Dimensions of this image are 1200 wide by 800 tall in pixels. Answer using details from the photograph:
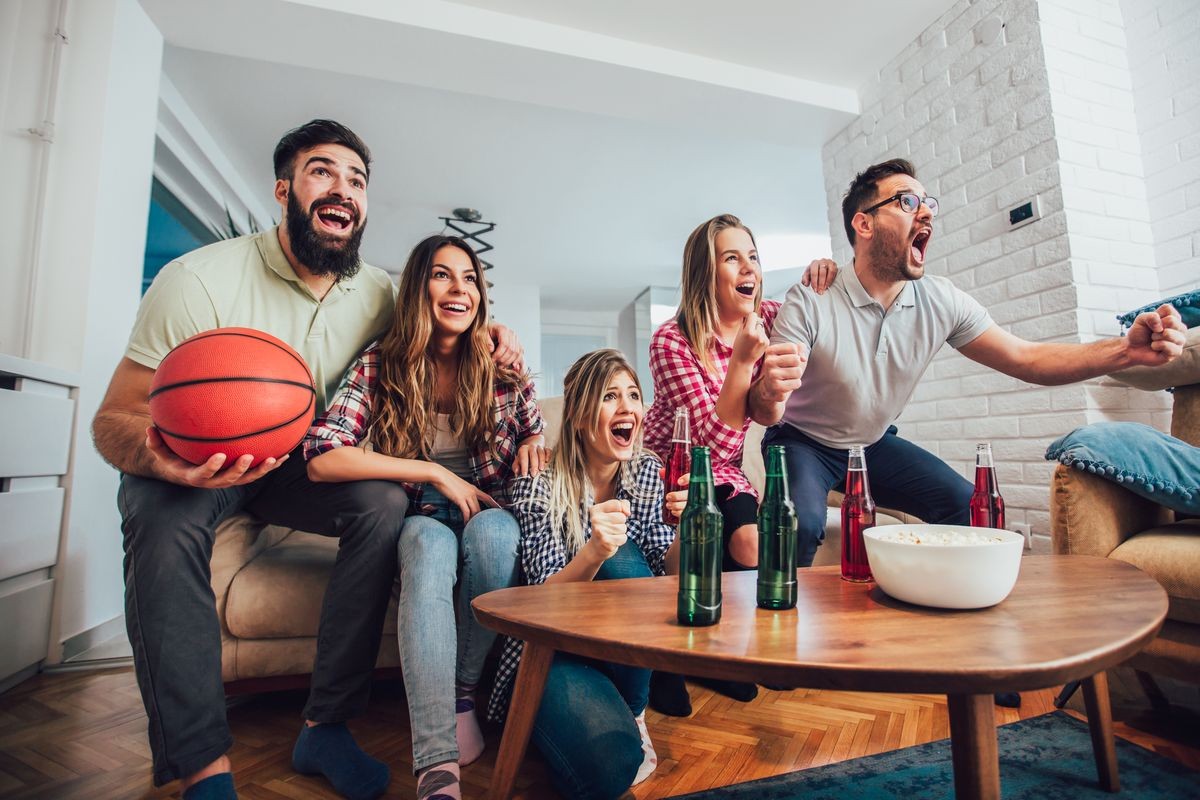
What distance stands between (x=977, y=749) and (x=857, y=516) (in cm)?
39

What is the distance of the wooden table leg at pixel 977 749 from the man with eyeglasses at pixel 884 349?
1069mm

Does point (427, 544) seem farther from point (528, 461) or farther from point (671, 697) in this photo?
point (671, 697)

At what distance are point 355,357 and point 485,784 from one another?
1.06 meters

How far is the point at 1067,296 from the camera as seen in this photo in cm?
223

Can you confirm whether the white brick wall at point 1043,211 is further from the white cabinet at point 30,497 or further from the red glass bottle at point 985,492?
the white cabinet at point 30,497

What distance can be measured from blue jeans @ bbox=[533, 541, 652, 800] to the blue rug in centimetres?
16

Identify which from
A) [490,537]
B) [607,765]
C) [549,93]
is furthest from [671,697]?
[549,93]

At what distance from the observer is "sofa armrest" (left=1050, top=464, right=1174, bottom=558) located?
133 centimetres

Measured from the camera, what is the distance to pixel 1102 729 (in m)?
1.08

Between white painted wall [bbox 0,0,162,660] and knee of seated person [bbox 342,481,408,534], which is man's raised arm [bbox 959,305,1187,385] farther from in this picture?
white painted wall [bbox 0,0,162,660]

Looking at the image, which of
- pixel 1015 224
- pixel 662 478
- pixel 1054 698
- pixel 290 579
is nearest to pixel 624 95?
pixel 1015 224

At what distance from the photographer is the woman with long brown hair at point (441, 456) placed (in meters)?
1.14

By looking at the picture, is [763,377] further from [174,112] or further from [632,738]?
[174,112]

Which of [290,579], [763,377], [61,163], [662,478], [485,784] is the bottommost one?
[485,784]
